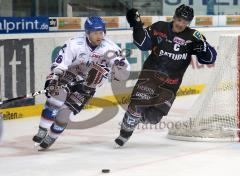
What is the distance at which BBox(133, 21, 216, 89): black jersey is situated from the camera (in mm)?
5766

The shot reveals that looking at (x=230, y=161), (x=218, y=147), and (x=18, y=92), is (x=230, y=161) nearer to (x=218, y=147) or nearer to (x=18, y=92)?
(x=218, y=147)

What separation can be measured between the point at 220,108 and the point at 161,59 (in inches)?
29.6

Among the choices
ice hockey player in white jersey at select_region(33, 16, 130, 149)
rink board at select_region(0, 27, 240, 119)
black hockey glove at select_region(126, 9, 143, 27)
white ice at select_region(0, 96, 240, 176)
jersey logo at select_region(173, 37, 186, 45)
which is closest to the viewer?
white ice at select_region(0, 96, 240, 176)

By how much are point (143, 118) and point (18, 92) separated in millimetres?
2056

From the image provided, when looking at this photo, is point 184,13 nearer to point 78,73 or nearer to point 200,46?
point 200,46

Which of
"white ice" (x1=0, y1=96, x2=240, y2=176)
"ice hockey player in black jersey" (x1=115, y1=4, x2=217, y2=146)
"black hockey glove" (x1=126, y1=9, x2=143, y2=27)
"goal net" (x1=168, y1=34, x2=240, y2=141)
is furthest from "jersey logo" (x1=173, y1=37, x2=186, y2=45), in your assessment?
"white ice" (x1=0, y1=96, x2=240, y2=176)

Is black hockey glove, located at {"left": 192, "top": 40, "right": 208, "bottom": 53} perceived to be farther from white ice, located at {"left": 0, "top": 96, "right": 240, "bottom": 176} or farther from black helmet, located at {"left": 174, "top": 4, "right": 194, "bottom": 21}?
white ice, located at {"left": 0, "top": 96, "right": 240, "bottom": 176}

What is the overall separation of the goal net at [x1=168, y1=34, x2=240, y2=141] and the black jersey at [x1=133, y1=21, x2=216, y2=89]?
1.51 feet

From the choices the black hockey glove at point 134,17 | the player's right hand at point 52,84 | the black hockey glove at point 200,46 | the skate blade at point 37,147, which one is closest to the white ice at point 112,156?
the skate blade at point 37,147

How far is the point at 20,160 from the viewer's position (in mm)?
5254

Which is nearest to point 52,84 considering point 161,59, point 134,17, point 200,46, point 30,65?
point 134,17

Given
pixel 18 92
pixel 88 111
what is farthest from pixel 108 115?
pixel 18 92

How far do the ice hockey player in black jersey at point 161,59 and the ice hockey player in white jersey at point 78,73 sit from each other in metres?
0.27

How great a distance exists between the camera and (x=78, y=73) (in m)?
5.74
